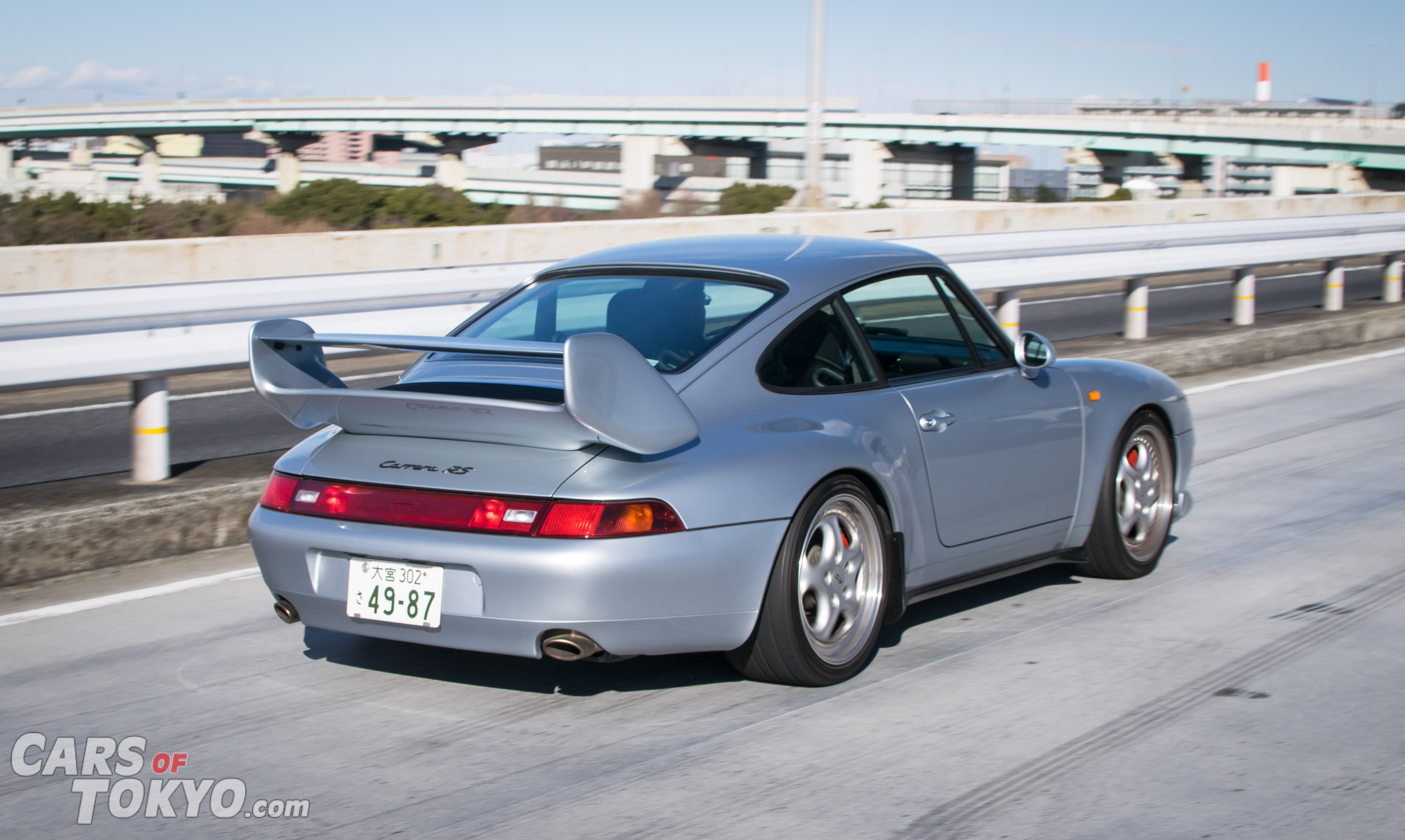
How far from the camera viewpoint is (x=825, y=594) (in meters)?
4.36

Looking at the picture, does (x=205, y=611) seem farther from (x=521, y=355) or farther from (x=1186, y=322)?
(x=1186, y=322)

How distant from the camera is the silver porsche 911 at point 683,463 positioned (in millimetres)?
3809

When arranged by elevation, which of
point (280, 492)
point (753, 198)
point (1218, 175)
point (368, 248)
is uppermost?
point (1218, 175)

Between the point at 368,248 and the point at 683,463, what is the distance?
12.7m

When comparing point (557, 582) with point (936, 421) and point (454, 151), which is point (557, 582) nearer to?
point (936, 421)

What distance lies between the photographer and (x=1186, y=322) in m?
16.7

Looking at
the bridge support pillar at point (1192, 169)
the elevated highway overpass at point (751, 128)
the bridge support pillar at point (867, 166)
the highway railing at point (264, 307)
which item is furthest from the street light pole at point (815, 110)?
the bridge support pillar at point (867, 166)

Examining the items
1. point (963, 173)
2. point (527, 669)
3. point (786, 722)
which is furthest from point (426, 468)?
point (963, 173)

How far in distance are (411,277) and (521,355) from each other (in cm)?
417

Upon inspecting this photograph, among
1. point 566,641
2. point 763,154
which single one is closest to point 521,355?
point 566,641

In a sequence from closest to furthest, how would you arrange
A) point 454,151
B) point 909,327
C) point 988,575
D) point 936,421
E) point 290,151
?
point 936,421 < point 988,575 < point 909,327 < point 454,151 < point 290,151

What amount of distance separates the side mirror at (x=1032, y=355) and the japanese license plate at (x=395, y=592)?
2400mm

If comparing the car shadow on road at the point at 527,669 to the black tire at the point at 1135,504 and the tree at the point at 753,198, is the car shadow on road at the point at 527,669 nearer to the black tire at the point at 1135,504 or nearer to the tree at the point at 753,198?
the black tire at the point at 1135,504

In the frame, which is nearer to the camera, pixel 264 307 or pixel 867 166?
pixel 264 307
